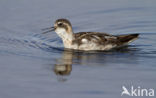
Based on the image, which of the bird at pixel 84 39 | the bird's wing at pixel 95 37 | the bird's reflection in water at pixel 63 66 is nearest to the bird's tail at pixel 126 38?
the bird at pixel 84 39

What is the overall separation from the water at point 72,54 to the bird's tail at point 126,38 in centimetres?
31

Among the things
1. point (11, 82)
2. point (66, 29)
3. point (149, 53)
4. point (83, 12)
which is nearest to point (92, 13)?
point (83, 12)

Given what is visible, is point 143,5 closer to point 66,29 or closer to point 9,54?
point 66,29

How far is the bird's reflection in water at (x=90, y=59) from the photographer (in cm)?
1661

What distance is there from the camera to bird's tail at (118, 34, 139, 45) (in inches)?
774

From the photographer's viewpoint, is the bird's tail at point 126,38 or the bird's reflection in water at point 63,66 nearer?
the bird's reflection in water at point 63,66

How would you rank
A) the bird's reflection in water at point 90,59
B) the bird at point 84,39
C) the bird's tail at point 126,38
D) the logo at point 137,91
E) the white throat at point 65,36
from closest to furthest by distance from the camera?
the logo at point 137,91
the bird's reflection in water at point 90,59
the bird at point 84,39
the white throat at point 65,36
the bird's tail at point 126,38

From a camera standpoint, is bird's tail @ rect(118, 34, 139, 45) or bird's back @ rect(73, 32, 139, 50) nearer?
bird's back @ rect(73, 32, 139, 50)

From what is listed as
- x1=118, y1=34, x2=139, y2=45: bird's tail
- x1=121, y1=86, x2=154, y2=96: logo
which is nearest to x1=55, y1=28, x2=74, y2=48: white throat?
x1=118, y1=34, x2=139, y2=45: bird's tail

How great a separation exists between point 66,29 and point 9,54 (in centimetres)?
257

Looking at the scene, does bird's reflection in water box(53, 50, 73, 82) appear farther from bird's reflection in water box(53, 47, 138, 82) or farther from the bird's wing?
the bird's wing

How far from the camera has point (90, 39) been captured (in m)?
19.3

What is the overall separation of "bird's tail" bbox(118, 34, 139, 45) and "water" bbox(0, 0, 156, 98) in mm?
311

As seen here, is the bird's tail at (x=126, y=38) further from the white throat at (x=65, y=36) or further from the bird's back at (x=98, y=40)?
the white throat at (x=65, y=36)
